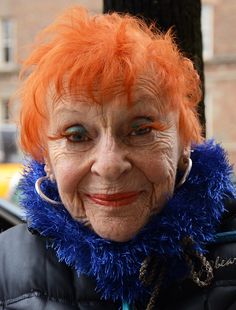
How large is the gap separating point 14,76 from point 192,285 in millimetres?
19468

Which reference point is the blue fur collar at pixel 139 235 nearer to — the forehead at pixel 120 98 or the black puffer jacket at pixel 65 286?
the black puffer jacket at pixel 65 286

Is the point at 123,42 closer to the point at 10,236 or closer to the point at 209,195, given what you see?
the point at 209,195

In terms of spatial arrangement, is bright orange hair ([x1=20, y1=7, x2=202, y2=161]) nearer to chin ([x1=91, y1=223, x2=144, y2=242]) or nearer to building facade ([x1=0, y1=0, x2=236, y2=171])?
chin ([x1=91, y1=223, x2=144, y2=242])

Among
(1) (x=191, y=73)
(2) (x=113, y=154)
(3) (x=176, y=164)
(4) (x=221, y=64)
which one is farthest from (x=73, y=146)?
(4) (x=221, y=64)

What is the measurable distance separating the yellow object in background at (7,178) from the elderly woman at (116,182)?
414cm

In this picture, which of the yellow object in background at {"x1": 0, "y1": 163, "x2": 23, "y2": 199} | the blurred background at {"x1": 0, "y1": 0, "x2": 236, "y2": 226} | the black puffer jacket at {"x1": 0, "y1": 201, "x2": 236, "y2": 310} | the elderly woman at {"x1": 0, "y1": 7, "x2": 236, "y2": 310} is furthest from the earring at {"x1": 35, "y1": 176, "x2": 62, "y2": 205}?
the blurred background at {"x1": 0, "y1": 0, "x2": 236, "y2": 226}

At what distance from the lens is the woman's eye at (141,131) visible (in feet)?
4.81

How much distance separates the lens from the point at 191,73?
5.29 feet

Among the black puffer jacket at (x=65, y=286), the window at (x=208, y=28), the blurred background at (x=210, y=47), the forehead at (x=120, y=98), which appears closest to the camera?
the forehead at (x=120, y=98)

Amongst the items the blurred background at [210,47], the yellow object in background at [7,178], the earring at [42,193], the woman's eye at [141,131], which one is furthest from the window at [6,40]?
the woman's eye at [141,131]

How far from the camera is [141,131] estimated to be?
1474 mm

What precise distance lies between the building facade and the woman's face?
16.8 meters

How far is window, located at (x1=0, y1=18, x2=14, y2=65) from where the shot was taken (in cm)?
2077

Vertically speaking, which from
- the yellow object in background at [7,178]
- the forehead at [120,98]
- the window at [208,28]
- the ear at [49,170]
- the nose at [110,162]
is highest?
the forehead at [120,98]
